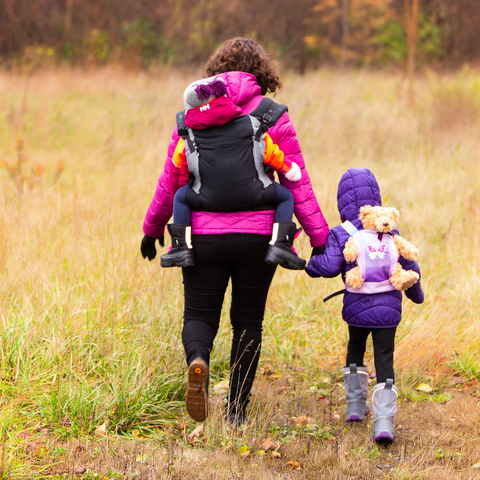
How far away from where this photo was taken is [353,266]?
2.94 meters

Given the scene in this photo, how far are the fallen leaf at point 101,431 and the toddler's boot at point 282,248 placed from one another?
1.22m

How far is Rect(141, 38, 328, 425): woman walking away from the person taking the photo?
8.46 ft

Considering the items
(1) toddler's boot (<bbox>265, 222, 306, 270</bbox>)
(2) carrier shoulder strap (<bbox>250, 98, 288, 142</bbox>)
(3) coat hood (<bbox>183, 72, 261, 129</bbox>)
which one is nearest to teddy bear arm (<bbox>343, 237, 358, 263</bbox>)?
(1) toddler's boot (<bbox>265, 222, 306, 270</bbox>)

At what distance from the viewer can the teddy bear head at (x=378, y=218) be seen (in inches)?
110

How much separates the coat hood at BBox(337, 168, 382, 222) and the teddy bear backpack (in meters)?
0.19

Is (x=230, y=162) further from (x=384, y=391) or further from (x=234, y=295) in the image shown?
(x=384, y=391)

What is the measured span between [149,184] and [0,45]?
1437 cm

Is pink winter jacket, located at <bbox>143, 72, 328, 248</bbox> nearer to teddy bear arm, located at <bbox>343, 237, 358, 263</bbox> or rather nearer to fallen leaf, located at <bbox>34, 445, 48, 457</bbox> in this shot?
teddy bear arm, located at <bbox>343, 237, 358, 263</bbox>

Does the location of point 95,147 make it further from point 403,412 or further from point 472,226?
point 403,412

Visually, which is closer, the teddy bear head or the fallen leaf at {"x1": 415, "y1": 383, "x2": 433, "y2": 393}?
the teddy bear head

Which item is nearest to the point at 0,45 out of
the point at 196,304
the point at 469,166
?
the point at 469,166

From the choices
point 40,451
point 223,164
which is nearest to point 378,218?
point 223,164

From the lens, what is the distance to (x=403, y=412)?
11.1ft

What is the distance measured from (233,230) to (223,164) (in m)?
0.33
